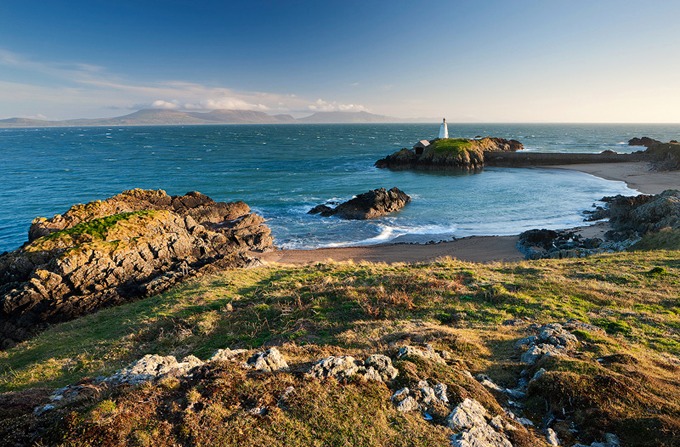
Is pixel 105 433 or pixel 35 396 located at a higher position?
pixel 105 433

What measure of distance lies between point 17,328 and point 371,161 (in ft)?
254

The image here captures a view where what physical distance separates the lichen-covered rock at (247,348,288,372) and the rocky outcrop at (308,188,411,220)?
33.7 m

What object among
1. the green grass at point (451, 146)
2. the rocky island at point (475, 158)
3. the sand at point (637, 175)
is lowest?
the sand at point (637, 175)

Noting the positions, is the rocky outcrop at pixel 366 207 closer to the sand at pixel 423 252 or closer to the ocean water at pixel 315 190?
the ocean water at pixel 315 190

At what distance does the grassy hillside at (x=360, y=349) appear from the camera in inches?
201

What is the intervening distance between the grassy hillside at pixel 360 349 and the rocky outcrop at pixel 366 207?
22.3 meters

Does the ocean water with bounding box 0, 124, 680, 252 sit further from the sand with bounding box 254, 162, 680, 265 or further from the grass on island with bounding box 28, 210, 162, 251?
the grass on island with bounding box 28, 210, 162, 251

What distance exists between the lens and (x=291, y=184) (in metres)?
59.8

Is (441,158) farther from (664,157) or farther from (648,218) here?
(648,218)

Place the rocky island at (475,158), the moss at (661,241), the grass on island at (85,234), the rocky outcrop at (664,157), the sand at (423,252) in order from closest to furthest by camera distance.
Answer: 1. the moss at (661,241)
2. the grass on island at (85,234)
3. the sand at (423,252)
4. the rocky outcrop at (664,157)
5. the rocky island at (475,158)

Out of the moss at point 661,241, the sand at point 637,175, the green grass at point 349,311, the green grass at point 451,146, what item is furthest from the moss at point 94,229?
the green grass at point 451,146

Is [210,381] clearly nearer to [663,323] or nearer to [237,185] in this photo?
[663,323]

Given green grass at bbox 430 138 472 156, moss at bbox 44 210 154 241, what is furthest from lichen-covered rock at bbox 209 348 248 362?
green grass at bbox 430 138 472 156

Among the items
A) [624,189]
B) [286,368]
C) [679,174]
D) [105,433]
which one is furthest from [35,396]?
[679,174]
